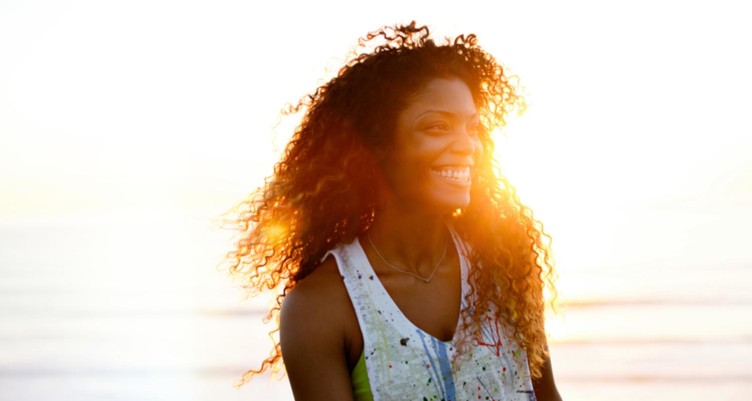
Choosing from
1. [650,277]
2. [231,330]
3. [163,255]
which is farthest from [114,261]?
[650,277]

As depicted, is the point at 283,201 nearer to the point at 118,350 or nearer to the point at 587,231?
the point at 118,350

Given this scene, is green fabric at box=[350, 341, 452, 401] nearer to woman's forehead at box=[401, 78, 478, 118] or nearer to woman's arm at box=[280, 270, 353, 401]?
woman's arm at box=[280, 270, 353, 401]

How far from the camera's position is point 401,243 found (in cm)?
302

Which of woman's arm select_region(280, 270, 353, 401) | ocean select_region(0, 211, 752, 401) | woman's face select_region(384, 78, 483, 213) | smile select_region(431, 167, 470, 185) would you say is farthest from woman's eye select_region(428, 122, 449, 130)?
ocean select_region(0, 211, 752, 401)

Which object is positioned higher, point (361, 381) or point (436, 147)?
point (436, 147)

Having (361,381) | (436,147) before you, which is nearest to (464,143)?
(436,147)

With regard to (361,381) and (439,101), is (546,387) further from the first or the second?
(439,101)

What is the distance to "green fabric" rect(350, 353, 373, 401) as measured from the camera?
9.36 feet

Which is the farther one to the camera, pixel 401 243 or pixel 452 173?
pixel 401 243

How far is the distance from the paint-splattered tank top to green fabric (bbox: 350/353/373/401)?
2cm

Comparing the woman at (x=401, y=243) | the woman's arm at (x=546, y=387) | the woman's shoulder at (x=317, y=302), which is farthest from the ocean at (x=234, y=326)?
the woman's shoulder at (x=317, y=302)

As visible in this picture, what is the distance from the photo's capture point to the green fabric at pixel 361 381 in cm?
285

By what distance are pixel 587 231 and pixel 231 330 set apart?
42.6ft

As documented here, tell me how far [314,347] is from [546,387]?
830mm
